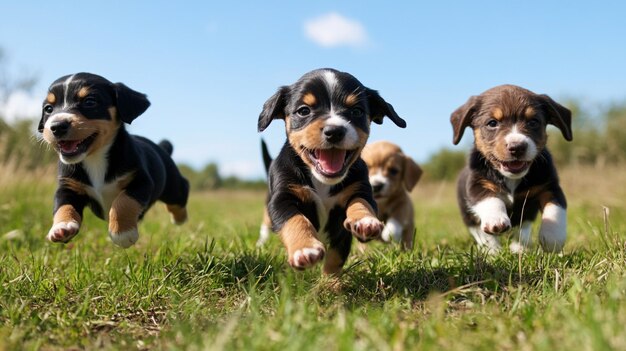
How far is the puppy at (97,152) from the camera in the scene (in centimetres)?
415

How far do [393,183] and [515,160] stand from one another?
2.70m

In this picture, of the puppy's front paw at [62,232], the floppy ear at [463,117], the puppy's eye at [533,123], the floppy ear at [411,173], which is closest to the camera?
the puppy's front paw at [62,232]

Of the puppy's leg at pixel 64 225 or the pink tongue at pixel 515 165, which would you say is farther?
the pink tongue at pixel 515 165

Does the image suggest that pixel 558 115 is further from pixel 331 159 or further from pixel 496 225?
pixel 331 159

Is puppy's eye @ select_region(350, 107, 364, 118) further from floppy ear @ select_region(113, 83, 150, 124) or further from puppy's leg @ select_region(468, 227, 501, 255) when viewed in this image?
floppy ear @ select_region(113, 83, 150, 124)

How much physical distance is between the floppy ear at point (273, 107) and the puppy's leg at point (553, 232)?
2.20 metres

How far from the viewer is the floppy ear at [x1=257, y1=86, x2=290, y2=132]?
4211mm

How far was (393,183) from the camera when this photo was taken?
7.09m

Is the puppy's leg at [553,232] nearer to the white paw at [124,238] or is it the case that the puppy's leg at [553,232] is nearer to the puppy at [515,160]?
the puppy at [515,160]

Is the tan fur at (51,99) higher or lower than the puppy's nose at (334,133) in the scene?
higher

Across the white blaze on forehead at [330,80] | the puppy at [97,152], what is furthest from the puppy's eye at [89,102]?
the white blaze on forehead at [330,80]

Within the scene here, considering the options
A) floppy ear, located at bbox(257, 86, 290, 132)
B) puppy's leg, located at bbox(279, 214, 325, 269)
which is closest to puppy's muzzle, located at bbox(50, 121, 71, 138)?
floppy ear, located at bbox(257, 86, 290, 132)

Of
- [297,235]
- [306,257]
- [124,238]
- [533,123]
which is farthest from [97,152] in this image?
[533,123]

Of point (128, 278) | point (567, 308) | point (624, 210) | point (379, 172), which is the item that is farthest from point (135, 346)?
point (624, 210)
